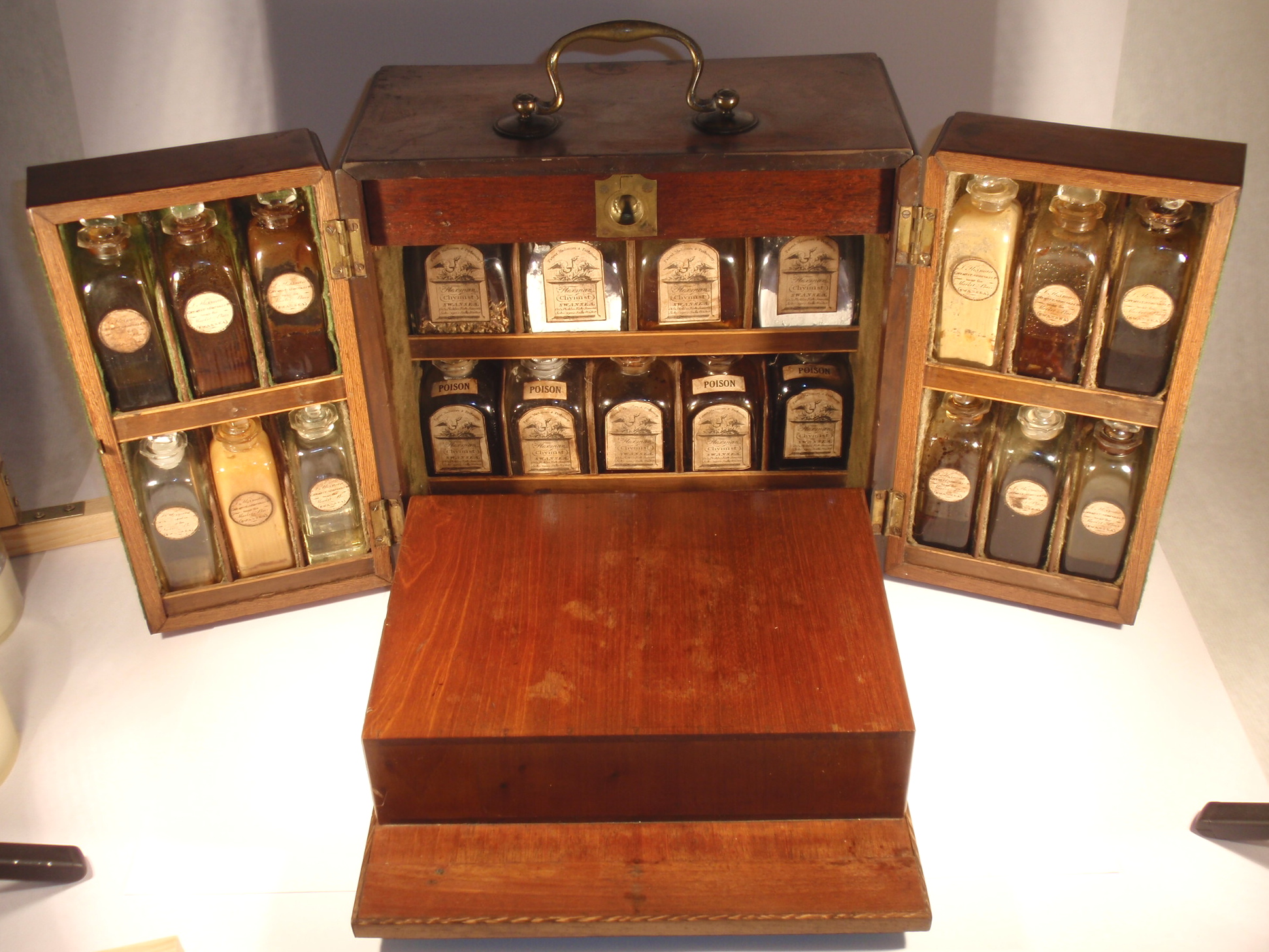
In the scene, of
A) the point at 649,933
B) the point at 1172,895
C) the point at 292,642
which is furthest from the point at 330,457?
the point at 1172,895

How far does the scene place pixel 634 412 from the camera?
1.62 metres

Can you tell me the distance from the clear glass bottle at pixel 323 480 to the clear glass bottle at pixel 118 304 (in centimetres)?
19

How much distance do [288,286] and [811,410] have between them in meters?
0.66

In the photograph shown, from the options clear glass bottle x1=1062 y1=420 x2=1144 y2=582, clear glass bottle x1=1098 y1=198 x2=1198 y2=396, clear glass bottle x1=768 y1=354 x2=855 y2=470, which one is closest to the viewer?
clear glass bottle x1=1098 y1=198 x2=1198 y2=396

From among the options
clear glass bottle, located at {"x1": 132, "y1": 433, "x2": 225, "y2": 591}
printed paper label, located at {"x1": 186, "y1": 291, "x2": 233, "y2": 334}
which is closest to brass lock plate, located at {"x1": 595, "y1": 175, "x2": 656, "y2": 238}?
printed paper label, located at {"x1": 186, "y1": 291, "x2": 233, "y2": 334}

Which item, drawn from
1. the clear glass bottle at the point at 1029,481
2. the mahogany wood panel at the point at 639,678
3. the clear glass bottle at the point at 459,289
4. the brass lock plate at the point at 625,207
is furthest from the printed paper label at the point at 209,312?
the clear glass bottle at the point at 1029,481

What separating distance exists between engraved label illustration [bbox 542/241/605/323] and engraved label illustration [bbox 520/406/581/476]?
5.1 inches

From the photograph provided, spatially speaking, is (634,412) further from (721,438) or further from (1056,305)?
(1056,305)

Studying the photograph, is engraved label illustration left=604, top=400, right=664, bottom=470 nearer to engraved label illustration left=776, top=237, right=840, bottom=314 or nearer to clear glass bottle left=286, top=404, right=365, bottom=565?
engraved label illustration left=776, top=237, right=840, bottom=314

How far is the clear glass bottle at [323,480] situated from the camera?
1.57 metres

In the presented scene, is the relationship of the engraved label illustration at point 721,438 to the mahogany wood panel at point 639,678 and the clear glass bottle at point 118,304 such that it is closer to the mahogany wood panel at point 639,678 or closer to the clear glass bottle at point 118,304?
the mahogany wood panel at point 639,678

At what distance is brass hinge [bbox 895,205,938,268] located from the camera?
139cm

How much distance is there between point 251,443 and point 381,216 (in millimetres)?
337

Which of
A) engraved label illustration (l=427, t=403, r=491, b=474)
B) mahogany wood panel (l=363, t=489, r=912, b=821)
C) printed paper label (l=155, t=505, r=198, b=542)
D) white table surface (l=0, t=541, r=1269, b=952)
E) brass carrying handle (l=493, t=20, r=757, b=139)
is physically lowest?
white table surface (l=0, t=541, r=1269, b=952)
